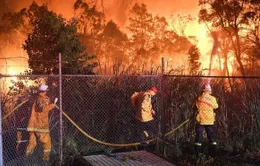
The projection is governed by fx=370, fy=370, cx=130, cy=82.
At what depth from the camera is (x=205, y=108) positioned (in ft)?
26.7

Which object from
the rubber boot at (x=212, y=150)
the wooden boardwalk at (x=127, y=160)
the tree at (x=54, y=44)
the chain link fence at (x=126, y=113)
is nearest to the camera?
the wooden boardwalk at (x=127, y=160)

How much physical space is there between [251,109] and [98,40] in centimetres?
2528

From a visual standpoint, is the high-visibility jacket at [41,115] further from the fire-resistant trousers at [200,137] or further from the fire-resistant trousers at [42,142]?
the fire-resistant trousers at [200,137]

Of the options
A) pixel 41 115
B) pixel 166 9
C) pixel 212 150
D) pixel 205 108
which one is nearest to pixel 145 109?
pixel 205 108

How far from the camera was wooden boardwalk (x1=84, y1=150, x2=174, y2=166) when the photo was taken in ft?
24.4

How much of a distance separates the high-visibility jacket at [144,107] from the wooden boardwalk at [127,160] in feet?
3.01

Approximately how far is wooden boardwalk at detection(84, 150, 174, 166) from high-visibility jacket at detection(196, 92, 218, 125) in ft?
4.34

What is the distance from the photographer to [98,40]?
108ft

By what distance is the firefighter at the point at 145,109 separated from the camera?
28.2 feet

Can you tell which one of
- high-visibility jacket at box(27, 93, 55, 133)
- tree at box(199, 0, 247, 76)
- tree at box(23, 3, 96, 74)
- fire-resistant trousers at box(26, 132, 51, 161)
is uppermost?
tree at box(199, 0, 247, 76)

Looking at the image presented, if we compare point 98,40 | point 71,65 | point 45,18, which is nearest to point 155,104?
point 71,65

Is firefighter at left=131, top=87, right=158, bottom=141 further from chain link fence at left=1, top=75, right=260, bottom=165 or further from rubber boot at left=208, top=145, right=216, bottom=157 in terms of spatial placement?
rubber boot at left=208, top=145, right=216, bottom=157

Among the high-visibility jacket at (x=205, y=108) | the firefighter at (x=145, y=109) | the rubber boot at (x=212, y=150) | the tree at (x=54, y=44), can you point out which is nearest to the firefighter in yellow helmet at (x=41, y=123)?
the firefighter at (x=145, y=109)

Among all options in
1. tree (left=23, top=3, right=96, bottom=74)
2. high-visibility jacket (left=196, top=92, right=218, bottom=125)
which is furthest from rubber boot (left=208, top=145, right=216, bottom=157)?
tree (left=23, top=3, right=96, bottom=74)
